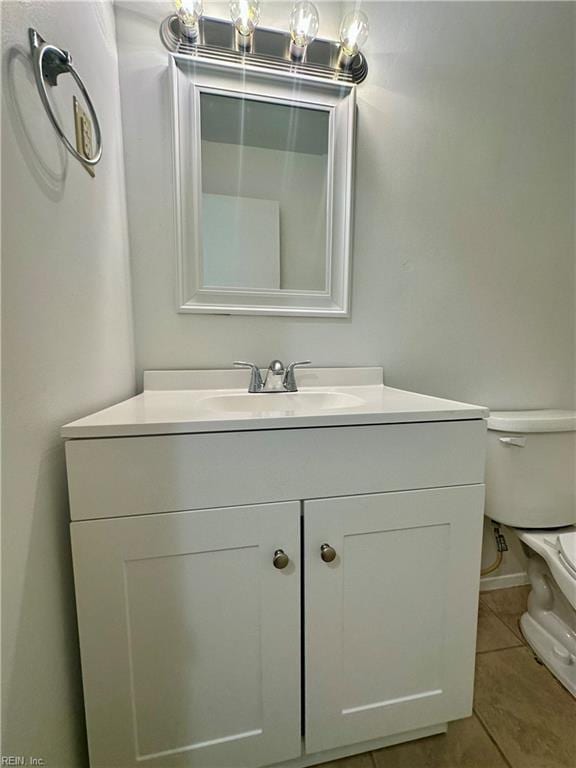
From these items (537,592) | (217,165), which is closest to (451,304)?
(217,165)

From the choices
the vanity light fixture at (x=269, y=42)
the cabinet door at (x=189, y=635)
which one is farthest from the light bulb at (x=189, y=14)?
the cabinet door at (x=189, y=635)

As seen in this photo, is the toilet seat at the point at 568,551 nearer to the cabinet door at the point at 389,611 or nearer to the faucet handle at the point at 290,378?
the cabinet door at the point at 389,611

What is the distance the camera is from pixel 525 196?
1.23m

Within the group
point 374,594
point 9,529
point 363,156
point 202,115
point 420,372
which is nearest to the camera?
point 9,529

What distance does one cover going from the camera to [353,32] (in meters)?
0.98

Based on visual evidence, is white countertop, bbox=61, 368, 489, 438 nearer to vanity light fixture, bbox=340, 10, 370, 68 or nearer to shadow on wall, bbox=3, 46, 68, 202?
shadow on wall, bbox=3, 46, 68, 202

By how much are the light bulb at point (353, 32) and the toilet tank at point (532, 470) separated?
1.22 m

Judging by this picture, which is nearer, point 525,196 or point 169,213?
point 169,213

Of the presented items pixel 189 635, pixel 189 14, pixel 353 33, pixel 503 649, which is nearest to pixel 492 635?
pixel 503 649

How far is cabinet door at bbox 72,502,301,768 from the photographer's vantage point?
1.86 ft

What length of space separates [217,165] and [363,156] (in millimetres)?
475

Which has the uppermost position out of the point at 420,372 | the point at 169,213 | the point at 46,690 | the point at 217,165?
the point at 217,165

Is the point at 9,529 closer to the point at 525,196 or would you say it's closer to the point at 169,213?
the point at 169,213

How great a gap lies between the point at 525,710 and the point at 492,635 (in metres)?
0.25
